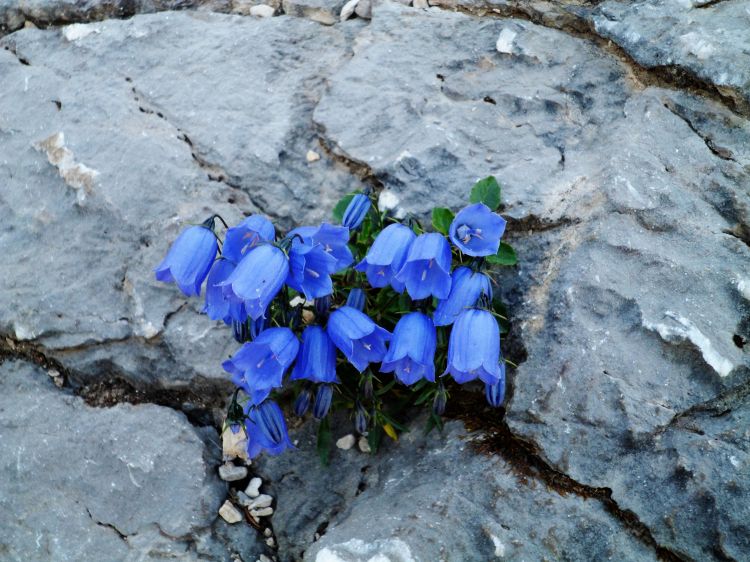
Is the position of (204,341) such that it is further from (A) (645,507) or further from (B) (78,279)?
(A) (645,507)

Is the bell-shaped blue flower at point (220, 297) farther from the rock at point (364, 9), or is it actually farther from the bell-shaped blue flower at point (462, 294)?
the rock at point (364, 9)

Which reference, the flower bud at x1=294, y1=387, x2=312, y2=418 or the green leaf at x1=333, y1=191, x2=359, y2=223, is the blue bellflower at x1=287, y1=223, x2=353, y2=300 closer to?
the green leaf at x1=333, y1=191, x2=359, y2=223

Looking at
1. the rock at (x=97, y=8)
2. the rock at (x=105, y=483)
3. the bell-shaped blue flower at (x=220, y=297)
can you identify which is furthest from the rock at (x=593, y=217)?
the rock at (x=97, y=8)

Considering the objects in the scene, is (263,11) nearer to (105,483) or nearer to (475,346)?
(475,346)

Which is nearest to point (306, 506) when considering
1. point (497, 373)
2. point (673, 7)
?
point (497, 373)

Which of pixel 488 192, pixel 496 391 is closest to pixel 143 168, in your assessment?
pixel 488 192

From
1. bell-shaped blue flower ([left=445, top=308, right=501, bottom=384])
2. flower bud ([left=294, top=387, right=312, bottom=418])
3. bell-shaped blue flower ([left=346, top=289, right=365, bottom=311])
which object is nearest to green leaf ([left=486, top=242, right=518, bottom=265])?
bell-shaped blue flower ([left=445, top=308, right=501, bottom=384])
